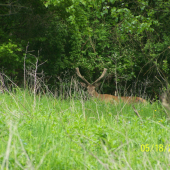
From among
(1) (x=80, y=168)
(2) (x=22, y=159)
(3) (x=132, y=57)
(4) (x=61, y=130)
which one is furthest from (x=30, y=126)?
(3) (x=132, y=57)

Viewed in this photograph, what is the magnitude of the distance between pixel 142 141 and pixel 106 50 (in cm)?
1053

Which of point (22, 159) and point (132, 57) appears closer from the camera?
point (22, 159)

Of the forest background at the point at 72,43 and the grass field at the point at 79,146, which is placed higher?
the forest background at the point at 72,43

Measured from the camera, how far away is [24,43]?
1137 cm

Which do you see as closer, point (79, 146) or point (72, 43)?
point (79, 146)

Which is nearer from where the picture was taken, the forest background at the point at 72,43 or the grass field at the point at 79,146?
the grass field at the point at 79,146

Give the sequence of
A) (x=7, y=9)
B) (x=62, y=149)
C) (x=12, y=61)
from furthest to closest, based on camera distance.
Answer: (x=7, y=9), (x=12, y=61), (x=62, y=149)

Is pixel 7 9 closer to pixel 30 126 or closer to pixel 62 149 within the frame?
pixel 30 126

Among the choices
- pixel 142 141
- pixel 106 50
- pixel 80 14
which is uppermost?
pixel 80 14

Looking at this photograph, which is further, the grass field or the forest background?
the forest background

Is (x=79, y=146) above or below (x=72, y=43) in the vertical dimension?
below

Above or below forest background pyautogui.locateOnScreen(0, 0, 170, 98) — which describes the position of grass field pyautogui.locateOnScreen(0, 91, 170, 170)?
below

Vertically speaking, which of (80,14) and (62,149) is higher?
(80,14)

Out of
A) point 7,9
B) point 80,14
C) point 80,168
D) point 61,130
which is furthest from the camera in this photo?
point 7,9
